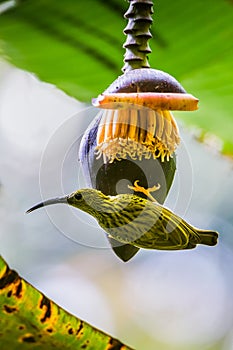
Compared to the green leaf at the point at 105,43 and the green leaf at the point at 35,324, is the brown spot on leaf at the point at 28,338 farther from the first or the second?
the green leaf at the point at 105,43

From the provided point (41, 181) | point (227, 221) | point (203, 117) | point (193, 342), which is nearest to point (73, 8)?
point (203, 117)

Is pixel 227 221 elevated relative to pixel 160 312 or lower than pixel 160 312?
elevated

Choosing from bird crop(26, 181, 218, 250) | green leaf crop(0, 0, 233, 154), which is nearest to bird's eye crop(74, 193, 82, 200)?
bird crop(26, 181, 218, 250)

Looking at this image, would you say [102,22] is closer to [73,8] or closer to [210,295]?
[73,8]

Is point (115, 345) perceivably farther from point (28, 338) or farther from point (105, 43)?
point (105, 43)

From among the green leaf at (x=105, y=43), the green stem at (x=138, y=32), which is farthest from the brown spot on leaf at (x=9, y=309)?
the green leaf at (x=105, y=43)
